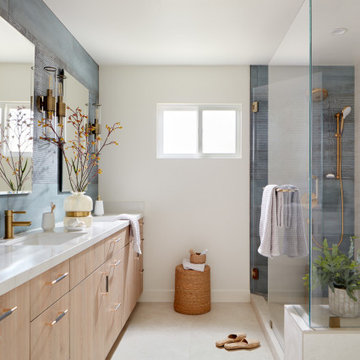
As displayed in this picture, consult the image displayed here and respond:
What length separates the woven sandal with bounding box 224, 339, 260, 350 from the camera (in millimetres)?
2600

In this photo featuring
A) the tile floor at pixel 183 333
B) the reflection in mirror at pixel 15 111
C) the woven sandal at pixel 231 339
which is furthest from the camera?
the woven sandal at pixel 231 339

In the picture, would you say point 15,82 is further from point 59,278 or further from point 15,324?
point 15,324

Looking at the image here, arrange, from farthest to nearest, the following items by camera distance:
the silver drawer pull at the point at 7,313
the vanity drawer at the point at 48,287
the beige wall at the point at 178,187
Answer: the beige wall at the point at 178,187 → the vanity drawer at the point at 48,287 → the silver drawer pull at the point at 7,313

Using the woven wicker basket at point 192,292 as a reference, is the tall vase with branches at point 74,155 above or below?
above

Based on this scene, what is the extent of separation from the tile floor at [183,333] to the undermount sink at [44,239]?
102 cm

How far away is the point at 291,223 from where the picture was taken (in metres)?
2.25

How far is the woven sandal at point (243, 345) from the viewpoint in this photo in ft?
8.53

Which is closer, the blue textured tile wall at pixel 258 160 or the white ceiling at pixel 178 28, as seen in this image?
the white ceiling at pixel 178 28

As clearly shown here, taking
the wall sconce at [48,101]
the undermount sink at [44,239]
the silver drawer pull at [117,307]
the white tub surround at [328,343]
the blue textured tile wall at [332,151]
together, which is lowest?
the silver drawer pull at [117,307]

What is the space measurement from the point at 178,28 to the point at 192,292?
2.32 m

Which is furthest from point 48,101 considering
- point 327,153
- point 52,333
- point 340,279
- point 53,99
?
point 340,279

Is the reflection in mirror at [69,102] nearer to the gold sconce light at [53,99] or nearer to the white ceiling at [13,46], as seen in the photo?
the gold sconce light at [53,99]

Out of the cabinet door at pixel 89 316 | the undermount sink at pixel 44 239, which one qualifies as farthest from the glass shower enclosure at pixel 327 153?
the undermount sink at pixel 44 239

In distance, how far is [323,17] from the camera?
1719mm
